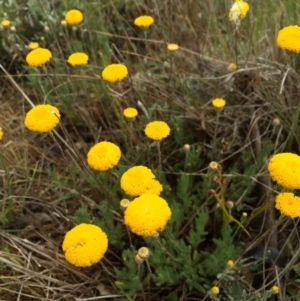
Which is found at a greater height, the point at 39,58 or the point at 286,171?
the point at 39,58

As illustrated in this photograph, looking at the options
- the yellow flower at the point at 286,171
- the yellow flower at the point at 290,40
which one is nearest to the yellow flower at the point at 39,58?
the yellow flower at the point at 290,40

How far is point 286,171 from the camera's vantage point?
145 cm

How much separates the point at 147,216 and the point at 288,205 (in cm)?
49

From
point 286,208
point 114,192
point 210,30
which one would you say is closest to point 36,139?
point 114,192

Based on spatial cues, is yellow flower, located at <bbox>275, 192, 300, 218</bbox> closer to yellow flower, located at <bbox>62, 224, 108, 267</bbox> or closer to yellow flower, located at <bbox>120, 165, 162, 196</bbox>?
yellow flower, located at <bbox>120, 165, 162, 196</bbox>

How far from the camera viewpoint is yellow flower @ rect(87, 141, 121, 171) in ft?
5.30

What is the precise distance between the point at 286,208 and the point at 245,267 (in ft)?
1.80

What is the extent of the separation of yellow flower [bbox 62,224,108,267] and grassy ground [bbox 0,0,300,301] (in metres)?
0.22

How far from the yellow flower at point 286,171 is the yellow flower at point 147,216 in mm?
394

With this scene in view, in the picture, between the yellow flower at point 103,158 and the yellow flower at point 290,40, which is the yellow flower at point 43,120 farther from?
the yellow flower at point 290,40

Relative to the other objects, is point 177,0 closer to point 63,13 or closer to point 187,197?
point 63,13

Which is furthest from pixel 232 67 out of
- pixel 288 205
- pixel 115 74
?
pixel 288 205

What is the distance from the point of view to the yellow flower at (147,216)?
4.37ft

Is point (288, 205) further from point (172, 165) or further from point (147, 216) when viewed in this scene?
point (172, 165)
